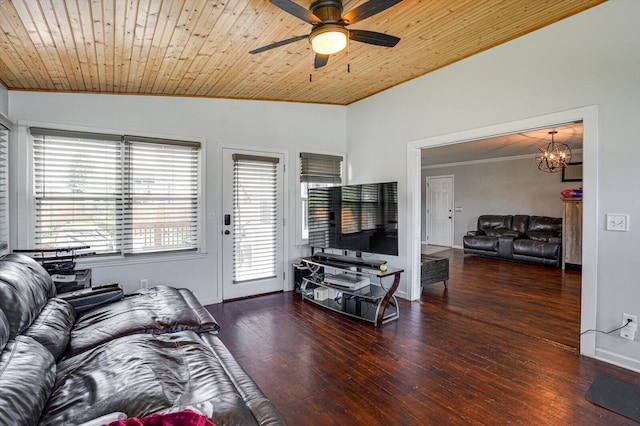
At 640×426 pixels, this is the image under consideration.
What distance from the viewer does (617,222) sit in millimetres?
2494

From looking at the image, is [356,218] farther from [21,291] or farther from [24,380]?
[24,380]

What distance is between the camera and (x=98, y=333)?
6.42ft

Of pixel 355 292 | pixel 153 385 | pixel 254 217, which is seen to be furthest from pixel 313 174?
pixel 153 385

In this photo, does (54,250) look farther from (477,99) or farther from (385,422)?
(477,99)

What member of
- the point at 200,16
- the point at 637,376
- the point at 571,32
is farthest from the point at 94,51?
the point at 637,376

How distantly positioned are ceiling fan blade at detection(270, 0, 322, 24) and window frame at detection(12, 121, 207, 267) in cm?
236

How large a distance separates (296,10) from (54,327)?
2.32m

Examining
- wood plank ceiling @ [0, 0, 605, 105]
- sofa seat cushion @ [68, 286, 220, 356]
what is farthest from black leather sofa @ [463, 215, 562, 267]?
sofa seat cushion @ [68, 286, 220, 356]

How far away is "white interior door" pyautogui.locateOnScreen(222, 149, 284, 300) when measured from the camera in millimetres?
4203

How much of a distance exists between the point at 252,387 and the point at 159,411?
1.38ft

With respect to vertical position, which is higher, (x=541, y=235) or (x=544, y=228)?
(x=544, y=228)

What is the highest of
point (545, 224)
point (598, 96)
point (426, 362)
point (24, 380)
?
point (598, 96)

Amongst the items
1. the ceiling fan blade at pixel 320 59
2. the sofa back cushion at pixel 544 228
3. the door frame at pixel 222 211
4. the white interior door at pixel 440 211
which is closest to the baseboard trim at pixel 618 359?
the ceiling fan blade at pixel 320 59

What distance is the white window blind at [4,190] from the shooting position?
300 cm
